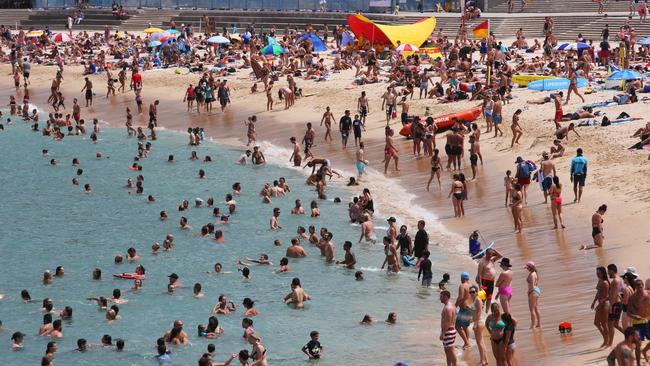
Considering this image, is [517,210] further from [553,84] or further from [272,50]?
[272,50]

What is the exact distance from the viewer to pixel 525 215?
2714 cm

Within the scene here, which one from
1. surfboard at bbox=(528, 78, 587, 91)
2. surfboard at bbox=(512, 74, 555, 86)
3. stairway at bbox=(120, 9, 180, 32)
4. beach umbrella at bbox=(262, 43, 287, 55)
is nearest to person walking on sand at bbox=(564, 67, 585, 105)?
surfboard at bbox=(528, 78, 587, 91)

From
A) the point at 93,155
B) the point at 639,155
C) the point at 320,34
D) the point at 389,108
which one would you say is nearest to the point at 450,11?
the point at 320,34

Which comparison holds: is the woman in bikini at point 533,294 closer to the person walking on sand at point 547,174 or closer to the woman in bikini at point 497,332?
the woman in bikini at point 497,332

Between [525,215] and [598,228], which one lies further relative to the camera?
[525,215]

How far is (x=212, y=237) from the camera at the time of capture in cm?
2844

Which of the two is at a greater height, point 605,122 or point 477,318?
point 605,122

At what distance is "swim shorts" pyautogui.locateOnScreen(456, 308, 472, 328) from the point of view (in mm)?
18719

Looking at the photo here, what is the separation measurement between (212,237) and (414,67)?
693 inches

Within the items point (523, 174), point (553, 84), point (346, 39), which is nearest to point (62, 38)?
point (346, 39)

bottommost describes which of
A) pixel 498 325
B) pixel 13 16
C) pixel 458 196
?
pixel 458 196

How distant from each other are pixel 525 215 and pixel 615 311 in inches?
390

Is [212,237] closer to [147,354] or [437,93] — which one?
[147,354]

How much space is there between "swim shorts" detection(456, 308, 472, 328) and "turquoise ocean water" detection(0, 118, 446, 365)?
901mm
